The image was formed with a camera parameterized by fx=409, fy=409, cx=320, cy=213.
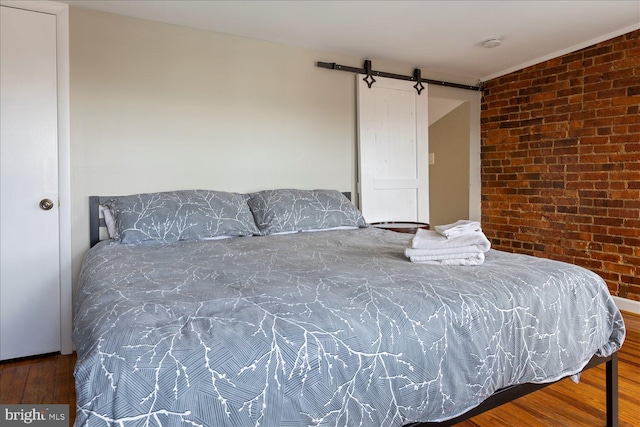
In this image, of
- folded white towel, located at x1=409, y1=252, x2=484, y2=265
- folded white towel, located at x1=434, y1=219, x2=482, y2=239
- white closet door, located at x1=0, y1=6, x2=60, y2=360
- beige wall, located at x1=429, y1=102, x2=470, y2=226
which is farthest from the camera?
beige wall, located at x1=429, y1=102, x2=470, y2=226

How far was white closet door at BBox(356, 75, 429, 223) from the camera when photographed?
360 centimetres

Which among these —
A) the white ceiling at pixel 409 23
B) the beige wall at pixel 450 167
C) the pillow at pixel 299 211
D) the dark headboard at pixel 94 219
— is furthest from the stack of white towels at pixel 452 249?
the beige wall at pixel 450 167

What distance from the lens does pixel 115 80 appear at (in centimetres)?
267

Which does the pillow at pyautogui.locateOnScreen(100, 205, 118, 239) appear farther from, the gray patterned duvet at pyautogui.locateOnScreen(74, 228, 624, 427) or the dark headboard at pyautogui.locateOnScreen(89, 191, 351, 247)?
the gray patterned duvet at pyautogui.locateOnScreen(74, 228, 624, 427)

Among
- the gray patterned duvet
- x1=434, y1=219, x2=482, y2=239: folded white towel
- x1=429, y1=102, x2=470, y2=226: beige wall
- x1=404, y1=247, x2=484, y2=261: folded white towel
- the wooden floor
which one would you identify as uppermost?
x1=429, y1=102, x2=470, y2=226: beige wall

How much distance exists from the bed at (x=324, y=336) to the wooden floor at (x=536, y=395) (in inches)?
7.1

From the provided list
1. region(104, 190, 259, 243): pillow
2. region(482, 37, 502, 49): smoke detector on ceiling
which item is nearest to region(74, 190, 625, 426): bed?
region(104, 190, 259, 243): pillow

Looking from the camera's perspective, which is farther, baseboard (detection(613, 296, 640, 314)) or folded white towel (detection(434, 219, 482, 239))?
baseboard (detection(613, 296, 640, 314))

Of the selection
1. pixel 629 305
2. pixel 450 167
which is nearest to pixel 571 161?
pixel 629 305

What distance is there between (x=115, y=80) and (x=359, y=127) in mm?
1904

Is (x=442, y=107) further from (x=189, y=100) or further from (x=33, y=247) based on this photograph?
(x=33, y=247)

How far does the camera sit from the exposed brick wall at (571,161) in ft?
10.4

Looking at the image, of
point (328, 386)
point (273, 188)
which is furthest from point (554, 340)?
point (273, 188)

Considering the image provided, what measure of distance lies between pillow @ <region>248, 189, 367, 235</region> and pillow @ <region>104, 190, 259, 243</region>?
115mm
